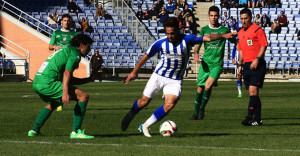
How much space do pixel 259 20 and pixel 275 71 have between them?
11.8 ft

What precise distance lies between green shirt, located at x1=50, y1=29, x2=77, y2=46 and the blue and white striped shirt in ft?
22.5

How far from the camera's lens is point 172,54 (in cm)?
944

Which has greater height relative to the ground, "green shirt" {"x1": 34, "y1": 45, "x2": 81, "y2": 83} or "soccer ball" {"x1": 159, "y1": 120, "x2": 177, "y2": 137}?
"green shirt" {"x1": 34, "y1": 45, "x2": 81, "y2": 83}

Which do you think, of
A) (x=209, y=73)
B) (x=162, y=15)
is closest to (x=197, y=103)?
(x=209, y=73)

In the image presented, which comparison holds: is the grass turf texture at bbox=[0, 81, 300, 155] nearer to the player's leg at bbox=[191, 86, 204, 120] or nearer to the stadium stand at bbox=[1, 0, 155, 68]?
the player's leg at bbox=[191, 86, 204, 120]

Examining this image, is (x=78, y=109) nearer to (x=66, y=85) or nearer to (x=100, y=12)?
(x=66, y=85)

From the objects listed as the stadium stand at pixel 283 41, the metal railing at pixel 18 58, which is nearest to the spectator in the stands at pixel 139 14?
the stadium stand at pixel 283 41

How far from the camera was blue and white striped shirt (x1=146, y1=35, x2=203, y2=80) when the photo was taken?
9398mm

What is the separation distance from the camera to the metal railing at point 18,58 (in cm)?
3428

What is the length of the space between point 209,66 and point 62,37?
4831 mm

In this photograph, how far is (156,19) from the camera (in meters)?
40.9

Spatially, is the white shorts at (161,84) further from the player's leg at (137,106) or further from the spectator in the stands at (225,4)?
the spectator in the stands at (225,4)

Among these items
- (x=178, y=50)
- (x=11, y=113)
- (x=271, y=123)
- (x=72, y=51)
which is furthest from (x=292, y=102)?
(x=72, y=51)

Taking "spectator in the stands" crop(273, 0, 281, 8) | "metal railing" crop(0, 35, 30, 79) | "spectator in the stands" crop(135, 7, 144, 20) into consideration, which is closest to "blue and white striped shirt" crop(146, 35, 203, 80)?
"metal railing" crop(0, 35, 30, 79)
